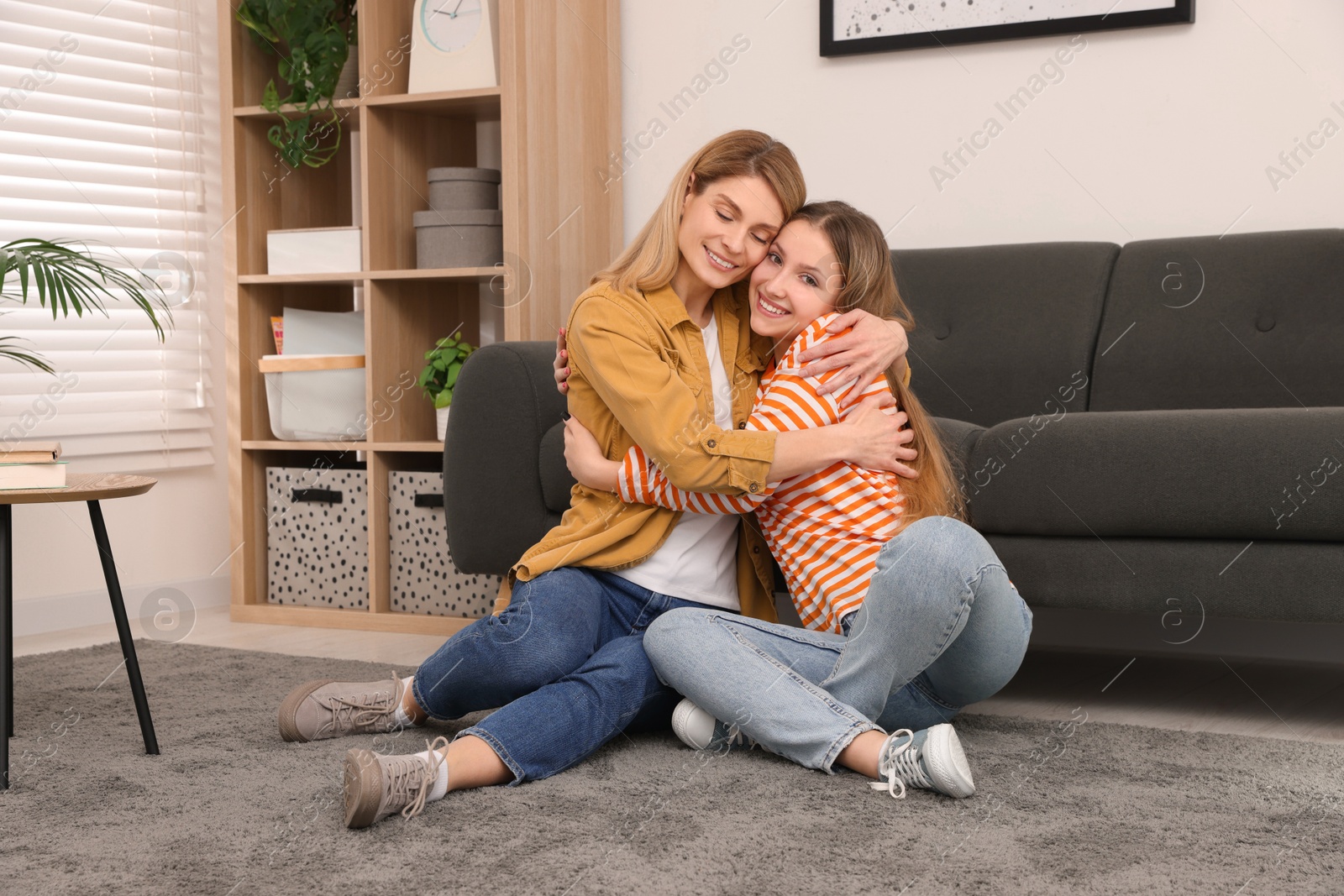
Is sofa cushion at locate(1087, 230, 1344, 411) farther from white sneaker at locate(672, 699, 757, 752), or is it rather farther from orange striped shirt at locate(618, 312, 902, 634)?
white sneaker at locate(672, 699, 757, 752)

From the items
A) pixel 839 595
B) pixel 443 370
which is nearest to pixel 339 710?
pixel 839 595

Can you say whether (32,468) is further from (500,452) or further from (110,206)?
(110,206)

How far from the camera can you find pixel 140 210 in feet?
9.48

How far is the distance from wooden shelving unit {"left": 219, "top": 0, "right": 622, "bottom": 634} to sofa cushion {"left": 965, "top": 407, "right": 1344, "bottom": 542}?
117 cm

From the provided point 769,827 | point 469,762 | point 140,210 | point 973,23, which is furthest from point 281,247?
point 769,827

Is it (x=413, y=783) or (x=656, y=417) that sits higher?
(x=656, y=417)

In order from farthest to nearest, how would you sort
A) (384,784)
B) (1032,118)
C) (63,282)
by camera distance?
(1032,118)
(63,282)
(384,784)

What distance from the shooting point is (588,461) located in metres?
1.59

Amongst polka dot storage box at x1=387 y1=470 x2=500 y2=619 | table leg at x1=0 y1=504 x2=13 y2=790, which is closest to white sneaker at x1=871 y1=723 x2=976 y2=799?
table leg at x1=0 y1=504 x2=13 y2=790

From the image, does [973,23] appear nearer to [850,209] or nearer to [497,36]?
[497,36]

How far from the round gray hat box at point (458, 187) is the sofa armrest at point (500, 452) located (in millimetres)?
708

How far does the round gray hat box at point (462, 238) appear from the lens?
8.76 ft

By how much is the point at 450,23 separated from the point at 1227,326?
5.42 ft

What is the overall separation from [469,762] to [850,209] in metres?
0.80
